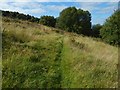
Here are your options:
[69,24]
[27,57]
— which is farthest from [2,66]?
[69,24]

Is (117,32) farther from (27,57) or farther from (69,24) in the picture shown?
(69,24)

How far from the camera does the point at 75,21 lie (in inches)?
2953

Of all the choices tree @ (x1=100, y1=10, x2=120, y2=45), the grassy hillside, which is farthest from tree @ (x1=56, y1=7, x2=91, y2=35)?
the grassy hillside

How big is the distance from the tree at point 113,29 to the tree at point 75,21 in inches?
1267

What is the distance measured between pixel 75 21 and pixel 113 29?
38239 millimetres

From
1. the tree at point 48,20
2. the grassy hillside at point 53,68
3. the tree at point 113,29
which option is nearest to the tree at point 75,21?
the tree at point 48,20

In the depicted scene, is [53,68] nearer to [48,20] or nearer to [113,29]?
[113,29]

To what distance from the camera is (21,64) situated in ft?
40.6

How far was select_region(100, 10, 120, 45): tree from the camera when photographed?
3676 centimetres

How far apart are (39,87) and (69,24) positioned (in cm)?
6294

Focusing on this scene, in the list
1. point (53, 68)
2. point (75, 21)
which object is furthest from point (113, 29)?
point (75, 21)

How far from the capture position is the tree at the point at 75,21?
72250 millimetres

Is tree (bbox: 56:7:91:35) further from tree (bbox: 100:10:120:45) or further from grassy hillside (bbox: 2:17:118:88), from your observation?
grassy hillside (bbox: 2:17:118:88)

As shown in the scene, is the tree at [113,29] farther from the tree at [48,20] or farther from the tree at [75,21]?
the tree at [48,20]
